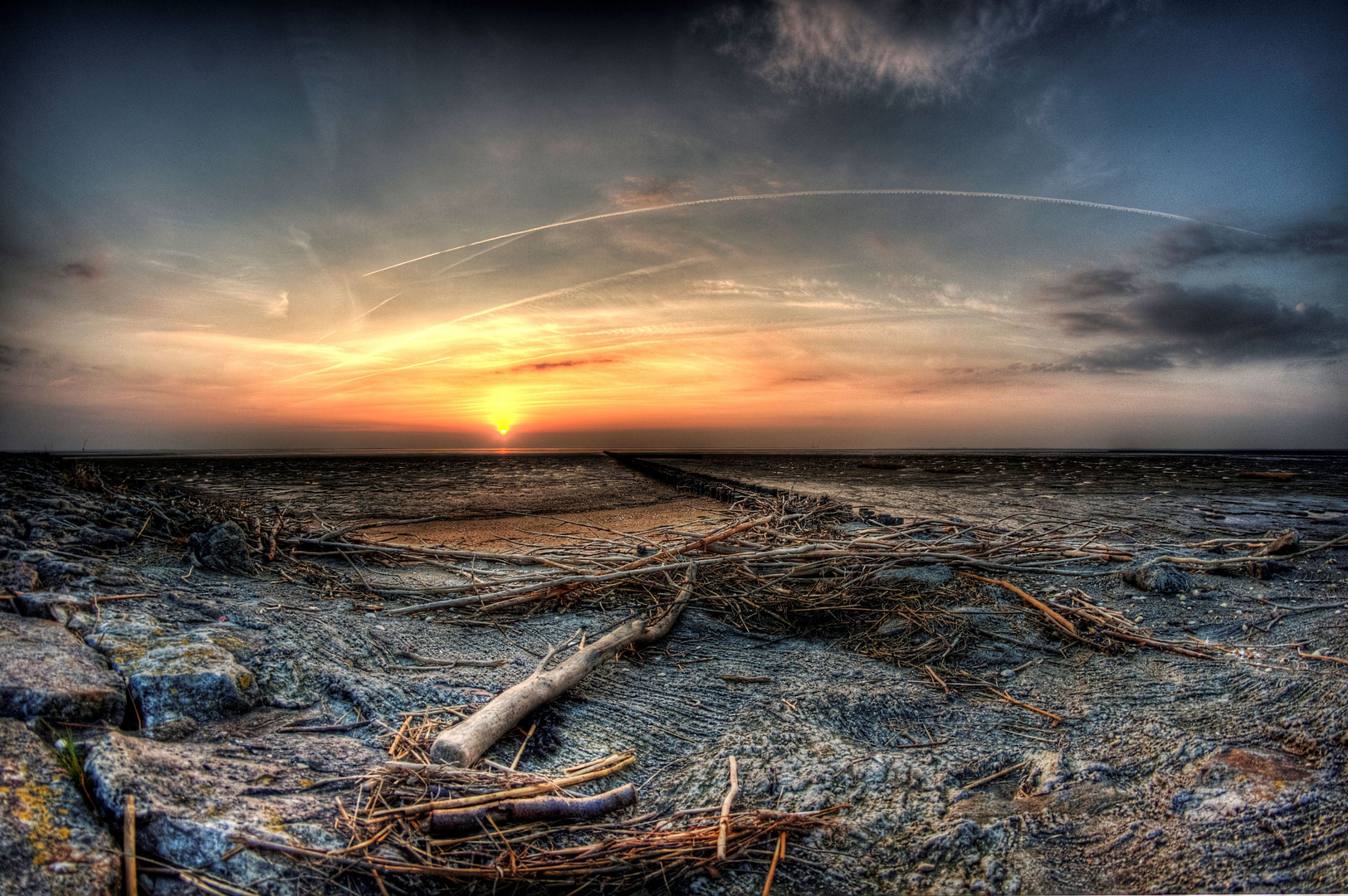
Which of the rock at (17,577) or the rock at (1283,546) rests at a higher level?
the rock at (17,577)

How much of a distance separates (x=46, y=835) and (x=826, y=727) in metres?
2.70

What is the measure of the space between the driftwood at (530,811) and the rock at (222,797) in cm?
32

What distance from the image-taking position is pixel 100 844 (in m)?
1.63

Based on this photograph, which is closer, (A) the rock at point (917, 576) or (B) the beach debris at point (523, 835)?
(B) the beach debris at point (523, 835)

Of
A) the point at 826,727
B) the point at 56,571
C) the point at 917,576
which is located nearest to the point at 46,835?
the point at 826,727

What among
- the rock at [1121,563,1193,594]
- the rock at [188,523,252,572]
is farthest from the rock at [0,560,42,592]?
the rock at [1121,563,1193,594]

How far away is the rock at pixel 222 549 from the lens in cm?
464

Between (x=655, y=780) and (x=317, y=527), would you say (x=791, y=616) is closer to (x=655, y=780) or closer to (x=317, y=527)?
(x=655, y=780)

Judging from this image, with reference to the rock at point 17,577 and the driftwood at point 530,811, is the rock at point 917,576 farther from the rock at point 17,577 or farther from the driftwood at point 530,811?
the rock at point 17,577

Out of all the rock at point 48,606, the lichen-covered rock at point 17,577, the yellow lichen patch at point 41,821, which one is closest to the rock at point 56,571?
the lichen-covered rock at point 17,577

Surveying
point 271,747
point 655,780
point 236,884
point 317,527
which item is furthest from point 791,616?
point 317,527

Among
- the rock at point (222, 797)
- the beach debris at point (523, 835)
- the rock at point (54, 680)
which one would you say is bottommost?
the beach debris at point (523, 835)

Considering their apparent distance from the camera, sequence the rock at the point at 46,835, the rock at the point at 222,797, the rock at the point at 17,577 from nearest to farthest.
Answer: the rock at the point at 46,835 → the rock at the point at 222,797 → the rock at the point at 17,577

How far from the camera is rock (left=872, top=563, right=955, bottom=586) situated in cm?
478
